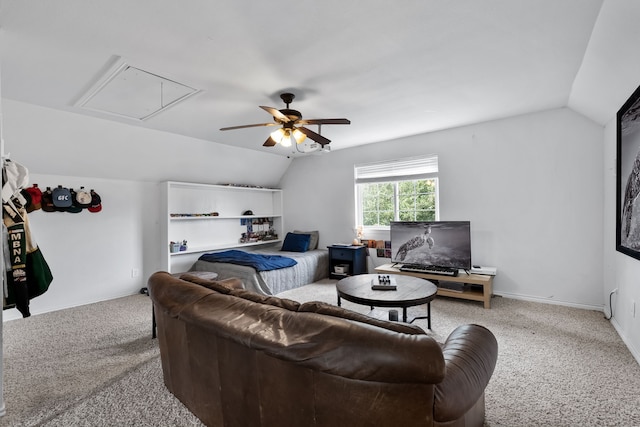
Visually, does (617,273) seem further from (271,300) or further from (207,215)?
(207,215)

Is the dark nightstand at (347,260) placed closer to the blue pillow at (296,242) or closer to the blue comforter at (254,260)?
the blue pillow at (296,242)

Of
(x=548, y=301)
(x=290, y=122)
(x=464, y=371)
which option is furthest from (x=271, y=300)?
(x=548, y=301)

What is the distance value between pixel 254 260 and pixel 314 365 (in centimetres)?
345

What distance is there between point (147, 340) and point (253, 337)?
219cm

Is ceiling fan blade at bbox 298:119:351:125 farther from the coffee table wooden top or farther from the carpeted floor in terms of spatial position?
the carpeted floor

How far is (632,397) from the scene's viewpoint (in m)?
1.91

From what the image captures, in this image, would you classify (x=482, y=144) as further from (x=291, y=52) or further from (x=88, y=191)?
(x=88, y=191)

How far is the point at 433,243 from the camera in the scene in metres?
4.14

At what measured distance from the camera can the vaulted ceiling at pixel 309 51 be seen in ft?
5.81

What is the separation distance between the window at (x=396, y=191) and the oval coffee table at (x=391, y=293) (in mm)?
1951

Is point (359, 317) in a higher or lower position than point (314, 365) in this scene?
higher

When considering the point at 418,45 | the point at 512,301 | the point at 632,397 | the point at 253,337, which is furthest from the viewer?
the point at 512,301

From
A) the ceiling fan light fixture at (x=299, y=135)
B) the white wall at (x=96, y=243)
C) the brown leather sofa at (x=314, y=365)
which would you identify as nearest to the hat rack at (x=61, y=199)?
the white wall at (x=96, y=243)

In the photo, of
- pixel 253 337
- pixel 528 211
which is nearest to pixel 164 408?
pixel 253 337
